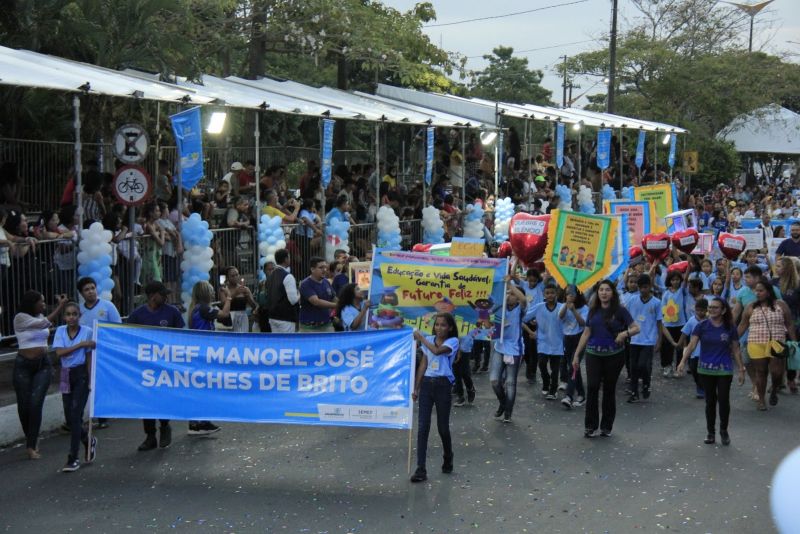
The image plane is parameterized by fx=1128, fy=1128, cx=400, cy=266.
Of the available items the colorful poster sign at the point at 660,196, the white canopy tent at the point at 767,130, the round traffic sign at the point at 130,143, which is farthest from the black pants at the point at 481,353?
the white canopy tent at the point at 767,130

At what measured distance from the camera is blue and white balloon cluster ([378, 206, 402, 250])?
19969mm

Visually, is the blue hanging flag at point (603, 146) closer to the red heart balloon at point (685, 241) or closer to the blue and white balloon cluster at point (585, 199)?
the blue and white balloon cluster at point (585, 199)

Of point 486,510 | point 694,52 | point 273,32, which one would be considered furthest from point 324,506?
point 694,52

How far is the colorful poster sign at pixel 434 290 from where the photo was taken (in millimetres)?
12227

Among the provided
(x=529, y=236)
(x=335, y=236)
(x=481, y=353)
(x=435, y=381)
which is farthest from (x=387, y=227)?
(x=435, y=381)

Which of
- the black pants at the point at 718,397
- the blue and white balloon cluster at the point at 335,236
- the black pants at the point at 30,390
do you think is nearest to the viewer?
the black pants at the point at 30,390

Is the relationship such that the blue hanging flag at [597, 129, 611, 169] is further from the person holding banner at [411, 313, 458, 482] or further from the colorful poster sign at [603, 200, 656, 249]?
the person holding banner at [411, 313, 458, 482]

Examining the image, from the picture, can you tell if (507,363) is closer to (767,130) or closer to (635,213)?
(635,213)

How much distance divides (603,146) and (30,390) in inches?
863

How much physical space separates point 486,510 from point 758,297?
19.3 ft

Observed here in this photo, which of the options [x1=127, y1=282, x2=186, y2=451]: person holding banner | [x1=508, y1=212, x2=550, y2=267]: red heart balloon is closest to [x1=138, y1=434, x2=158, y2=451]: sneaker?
[x1=127, y1=282, x2=186, y2=451]: person holding banner

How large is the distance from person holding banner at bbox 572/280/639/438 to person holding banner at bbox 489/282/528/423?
0.91m

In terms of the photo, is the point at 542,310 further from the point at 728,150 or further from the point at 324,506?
the point at 728,150

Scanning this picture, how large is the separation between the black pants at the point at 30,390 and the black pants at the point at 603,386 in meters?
5.35
